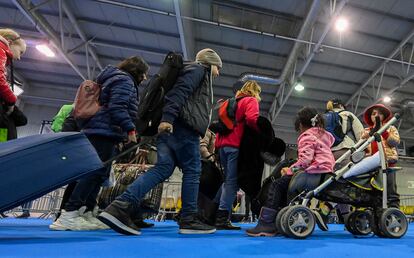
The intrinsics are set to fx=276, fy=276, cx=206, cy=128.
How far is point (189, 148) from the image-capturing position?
175 centimetres

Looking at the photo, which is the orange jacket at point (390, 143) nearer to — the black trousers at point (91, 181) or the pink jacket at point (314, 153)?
the pink jacket at point (314, 153)

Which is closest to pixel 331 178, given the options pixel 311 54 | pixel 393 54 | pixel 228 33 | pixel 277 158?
pixel 277 158

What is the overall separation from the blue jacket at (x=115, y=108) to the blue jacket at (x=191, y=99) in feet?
0.97

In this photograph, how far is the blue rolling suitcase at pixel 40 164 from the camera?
3.59 feet

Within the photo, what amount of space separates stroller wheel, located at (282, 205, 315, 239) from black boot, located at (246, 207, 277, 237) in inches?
7.6

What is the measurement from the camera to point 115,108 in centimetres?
177

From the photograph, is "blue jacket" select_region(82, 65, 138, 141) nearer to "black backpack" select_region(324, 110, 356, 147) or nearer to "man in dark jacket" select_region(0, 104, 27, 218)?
"man in dark jacket" select_region(0, 104, 27, 218)

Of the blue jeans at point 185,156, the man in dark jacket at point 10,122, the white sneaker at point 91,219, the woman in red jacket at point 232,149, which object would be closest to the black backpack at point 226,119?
the woman in red jacket at point 232,149

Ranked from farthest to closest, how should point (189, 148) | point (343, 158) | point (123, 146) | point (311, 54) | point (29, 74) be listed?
point (29, 74), point (311, 54), point (123, 146), point (343, 158), point (189, 148)

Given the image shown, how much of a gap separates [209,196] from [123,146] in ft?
2.85

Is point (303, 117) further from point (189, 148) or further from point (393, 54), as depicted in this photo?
point (393, 54)

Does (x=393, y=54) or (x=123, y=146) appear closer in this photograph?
(x=123, y=146)

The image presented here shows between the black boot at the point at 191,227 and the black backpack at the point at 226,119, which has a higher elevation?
the black backpack at the point at 226,119

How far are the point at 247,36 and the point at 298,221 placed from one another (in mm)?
5656
